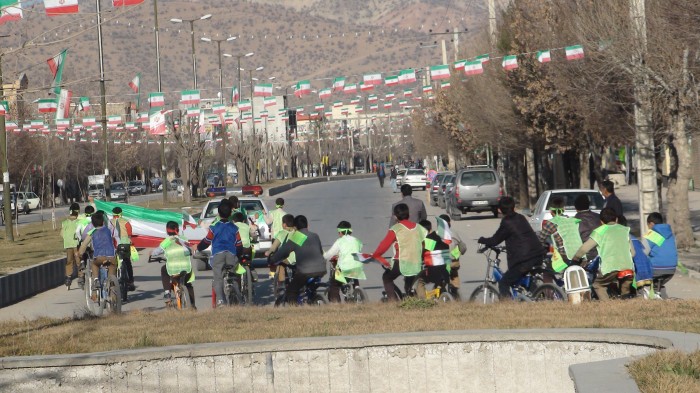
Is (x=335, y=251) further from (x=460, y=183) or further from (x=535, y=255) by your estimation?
(x=460, y=183)

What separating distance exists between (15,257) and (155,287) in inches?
268

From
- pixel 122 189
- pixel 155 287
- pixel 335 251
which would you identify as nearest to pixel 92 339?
pixel 335 251

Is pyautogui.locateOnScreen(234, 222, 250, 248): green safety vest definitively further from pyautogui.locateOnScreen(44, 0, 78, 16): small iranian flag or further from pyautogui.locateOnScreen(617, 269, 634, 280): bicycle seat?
pyautogui.locateOnScreen(617, 269, 634, 280): bicycle seat

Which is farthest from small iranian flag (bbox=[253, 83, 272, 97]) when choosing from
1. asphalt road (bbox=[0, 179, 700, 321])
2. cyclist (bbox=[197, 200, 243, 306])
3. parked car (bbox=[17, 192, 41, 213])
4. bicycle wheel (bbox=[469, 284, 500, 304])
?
parked car (bbox=[17, 192, 41, 213])

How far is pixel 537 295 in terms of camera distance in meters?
14.9

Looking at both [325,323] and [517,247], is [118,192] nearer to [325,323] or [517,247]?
[517,247]

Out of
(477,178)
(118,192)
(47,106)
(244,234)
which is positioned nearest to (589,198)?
(244,234)

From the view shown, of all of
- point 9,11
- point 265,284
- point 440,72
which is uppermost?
point 440,72

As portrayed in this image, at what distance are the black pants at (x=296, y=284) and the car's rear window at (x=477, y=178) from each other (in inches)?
1054

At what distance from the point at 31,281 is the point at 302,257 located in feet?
31.6

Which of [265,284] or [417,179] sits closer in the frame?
[265,284]

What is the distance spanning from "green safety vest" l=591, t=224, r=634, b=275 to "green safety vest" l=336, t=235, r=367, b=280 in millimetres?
3400

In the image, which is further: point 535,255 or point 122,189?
point 122,189

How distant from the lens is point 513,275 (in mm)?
15164
